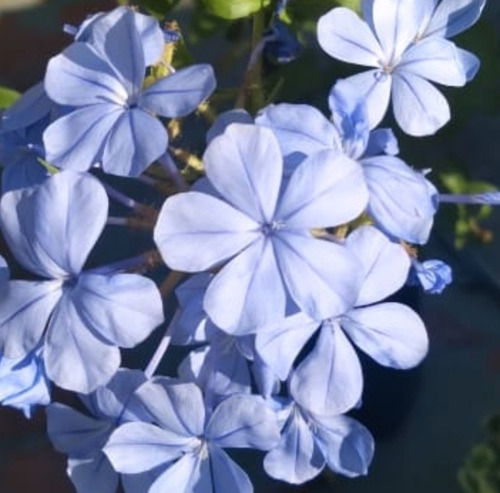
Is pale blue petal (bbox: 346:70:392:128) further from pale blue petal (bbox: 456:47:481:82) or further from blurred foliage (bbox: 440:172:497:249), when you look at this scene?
blurred foliage (bbox: 440:172:497:249)

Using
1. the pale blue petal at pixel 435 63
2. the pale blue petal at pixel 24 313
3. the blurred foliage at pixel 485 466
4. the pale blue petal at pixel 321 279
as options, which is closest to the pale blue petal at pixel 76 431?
the pale blue petal at pixel 24 313

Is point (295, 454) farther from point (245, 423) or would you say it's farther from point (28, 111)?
point (28, 111)

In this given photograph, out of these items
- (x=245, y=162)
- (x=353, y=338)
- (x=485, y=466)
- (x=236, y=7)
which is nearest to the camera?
(x=245, y=162)

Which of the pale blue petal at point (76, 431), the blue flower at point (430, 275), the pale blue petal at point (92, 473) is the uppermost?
the blue flower at point (430, 275)

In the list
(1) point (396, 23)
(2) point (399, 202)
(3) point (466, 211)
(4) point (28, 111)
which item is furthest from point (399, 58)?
(3) point (466, 211)

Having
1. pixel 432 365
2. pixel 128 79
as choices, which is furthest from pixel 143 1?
pixel 432 365

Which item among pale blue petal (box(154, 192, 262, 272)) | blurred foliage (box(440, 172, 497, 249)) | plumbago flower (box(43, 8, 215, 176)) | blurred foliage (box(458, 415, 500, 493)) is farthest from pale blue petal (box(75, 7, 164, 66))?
blurred foliage (box(458, 415, 500, 493))

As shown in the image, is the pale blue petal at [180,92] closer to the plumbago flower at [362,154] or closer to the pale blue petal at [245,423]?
the plumbago flower at [362,154]
